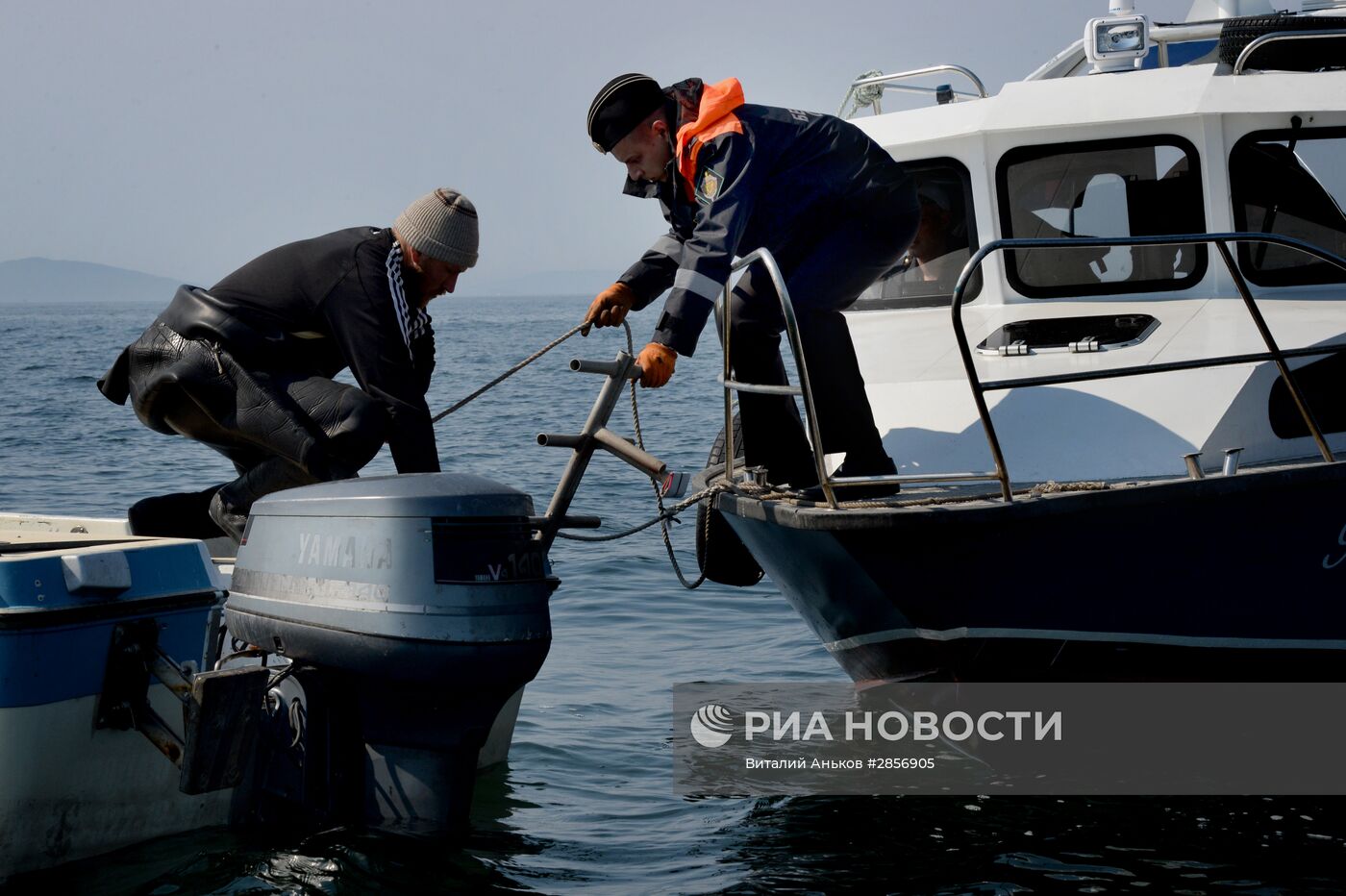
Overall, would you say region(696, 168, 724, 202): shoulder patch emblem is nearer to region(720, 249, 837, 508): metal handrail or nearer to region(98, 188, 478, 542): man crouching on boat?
region(720, 249, 837, 508): metal handrail

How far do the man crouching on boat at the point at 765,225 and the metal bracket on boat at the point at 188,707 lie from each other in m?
1.69

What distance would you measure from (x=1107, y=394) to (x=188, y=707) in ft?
10.6

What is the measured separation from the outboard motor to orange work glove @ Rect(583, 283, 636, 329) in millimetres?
1361

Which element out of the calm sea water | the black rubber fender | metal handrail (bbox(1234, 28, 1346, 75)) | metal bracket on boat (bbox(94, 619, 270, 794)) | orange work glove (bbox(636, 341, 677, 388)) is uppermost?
metal handrail (bbox(1234, 28, 1346, 75))

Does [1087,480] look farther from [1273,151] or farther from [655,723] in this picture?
[655,723]

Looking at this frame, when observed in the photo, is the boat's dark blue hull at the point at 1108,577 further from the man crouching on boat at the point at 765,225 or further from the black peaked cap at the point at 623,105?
the black peaked cap at the point at 623,105

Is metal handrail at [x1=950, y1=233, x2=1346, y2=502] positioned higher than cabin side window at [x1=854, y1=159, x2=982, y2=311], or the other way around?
cabin side window at [x1=854, y1=159, x2=982, y2=311]

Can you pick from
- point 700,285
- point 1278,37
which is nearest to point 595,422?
point 700,285

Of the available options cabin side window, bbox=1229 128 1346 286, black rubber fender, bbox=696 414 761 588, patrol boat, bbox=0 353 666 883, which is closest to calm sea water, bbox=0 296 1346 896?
patrol boat, bbox=0 353 666 883

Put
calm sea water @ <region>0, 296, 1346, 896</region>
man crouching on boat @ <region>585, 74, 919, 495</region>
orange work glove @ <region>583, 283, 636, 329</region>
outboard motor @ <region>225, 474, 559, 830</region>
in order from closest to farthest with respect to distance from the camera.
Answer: outboard motor @ <region>225, 474, 559, 830</region> < calm sea water @ <region>0, 296, 1346, 896</region> < man crouching on boat @ <region>585, 74, 919, 495</region> < orange work glove @ <region>583, 283, 636, 329</region>

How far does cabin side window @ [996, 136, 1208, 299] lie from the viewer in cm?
580

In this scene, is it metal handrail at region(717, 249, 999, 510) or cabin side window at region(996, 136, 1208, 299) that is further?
cabin side window at region(996, 136, 1208, 299)

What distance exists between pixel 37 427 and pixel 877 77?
15713 mm

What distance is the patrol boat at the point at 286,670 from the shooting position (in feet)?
12.0
